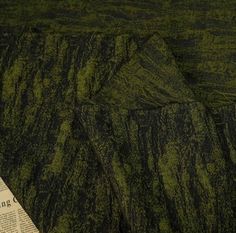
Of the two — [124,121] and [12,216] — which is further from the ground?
[124,121]

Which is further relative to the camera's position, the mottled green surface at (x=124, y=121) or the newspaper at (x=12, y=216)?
the newspaper at (x=12, y=216)

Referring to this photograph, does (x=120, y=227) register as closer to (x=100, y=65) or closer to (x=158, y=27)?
(x=100, y=65)

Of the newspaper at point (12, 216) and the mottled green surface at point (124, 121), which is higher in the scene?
the mottled green surface at point (124, 121)

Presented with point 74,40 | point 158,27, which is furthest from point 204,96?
point 74,40
